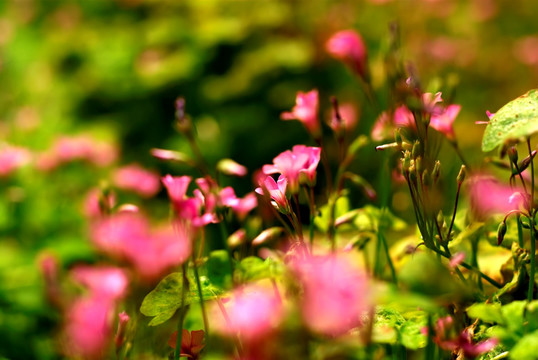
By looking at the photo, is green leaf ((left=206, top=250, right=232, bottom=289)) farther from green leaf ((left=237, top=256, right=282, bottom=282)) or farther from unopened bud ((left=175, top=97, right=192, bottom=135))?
unopened bud ((left=175, top=97, right=192, bottom=135))

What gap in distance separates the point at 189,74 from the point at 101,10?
5.23ft

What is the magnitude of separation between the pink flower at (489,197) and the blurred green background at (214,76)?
1736 millimetres

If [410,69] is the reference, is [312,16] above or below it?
below

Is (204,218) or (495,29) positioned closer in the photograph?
(204,218)

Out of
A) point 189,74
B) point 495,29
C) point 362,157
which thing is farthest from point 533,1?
point 189,74

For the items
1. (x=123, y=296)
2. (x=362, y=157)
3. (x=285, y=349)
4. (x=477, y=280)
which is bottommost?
(x=362, y=157)

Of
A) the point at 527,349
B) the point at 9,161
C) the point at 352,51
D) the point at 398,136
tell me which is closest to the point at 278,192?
the point at 398,136

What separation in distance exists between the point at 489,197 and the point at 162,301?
51cm

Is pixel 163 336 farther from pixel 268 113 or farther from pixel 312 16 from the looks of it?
pixel 312 16

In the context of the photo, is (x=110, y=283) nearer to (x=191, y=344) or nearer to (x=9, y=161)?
(x=191, y=344)

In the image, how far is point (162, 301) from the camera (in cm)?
90

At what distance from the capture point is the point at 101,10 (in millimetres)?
4828

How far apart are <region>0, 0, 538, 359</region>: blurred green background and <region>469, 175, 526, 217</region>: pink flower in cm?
174

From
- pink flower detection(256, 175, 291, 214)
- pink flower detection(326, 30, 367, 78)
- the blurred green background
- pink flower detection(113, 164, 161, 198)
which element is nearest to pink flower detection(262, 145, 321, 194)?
pink flower detection(256, 175, 291, 214)
